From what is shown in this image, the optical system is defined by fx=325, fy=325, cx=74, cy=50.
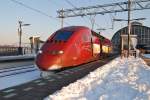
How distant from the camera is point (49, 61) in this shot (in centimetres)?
1625

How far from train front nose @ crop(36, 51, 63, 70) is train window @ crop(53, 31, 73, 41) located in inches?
Result: 64.9

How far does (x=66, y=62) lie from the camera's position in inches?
679

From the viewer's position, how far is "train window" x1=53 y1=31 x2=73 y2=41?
60.2 ft

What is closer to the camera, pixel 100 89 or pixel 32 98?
pixel 32 98

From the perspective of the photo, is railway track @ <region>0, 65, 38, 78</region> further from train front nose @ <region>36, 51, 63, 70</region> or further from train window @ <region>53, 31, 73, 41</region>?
train window @ <region>53, 31, 73, 41</region>

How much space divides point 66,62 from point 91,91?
755 centimetres

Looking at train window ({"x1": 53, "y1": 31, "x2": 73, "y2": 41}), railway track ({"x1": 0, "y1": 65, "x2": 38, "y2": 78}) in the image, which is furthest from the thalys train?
railway track ({"x1": 0, "y1": 65, "x2": 38, "y2": 78})

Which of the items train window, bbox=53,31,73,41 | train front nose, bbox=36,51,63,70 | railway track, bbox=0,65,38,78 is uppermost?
train window, bbox=53,31,73,41

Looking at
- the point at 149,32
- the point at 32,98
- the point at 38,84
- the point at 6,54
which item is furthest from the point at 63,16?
the point at 149,32

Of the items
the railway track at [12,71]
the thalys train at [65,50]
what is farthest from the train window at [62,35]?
the railway track at [12,71]

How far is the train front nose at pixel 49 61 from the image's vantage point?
1617 centimetres

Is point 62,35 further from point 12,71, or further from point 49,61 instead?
point 12,71

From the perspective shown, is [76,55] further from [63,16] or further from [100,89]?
[63,16]

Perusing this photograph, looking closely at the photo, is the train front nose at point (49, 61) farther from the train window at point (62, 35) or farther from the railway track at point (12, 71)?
the railway track at point (12, 71)
